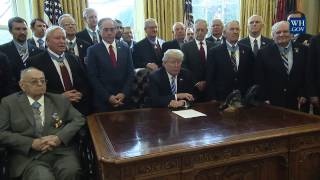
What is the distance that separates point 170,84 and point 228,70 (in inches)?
28.4

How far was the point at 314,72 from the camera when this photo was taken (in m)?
3.54

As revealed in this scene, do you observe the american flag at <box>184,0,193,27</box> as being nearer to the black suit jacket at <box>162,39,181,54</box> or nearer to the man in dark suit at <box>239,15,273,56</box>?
the black suit jacket at <box>162,39,181,54</box>

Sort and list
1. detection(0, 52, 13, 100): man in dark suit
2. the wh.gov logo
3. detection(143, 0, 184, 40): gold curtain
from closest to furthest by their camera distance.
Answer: detection(0, 52, 13, 100): man in dark suit
the wh.gov logo
detection(143, 0, 184, 40): gold curtain

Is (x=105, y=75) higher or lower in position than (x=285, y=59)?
lower

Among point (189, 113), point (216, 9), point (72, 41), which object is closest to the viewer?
point (189, 113)

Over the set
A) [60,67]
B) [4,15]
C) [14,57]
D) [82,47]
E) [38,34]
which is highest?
[4,15]

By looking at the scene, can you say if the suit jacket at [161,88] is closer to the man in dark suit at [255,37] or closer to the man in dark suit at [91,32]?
Result: the man in dark suit at [255,37]

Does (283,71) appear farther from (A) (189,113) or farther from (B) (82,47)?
(B) (82,47)

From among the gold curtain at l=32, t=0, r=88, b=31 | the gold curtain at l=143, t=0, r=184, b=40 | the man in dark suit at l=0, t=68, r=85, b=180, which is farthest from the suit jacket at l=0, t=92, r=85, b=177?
the gold curtain at l=143, t=0, r=184, b=40

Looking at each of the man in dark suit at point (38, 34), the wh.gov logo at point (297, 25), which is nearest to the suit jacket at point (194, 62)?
the wh.gov logo at point (297, 25)

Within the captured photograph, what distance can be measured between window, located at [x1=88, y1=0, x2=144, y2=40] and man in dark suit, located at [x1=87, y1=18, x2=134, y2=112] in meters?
3.42

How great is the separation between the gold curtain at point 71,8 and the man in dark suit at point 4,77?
307 centimetres

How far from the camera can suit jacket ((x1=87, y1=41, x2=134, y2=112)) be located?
3.58 metres

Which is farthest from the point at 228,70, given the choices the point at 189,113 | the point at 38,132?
the point at 38,132
